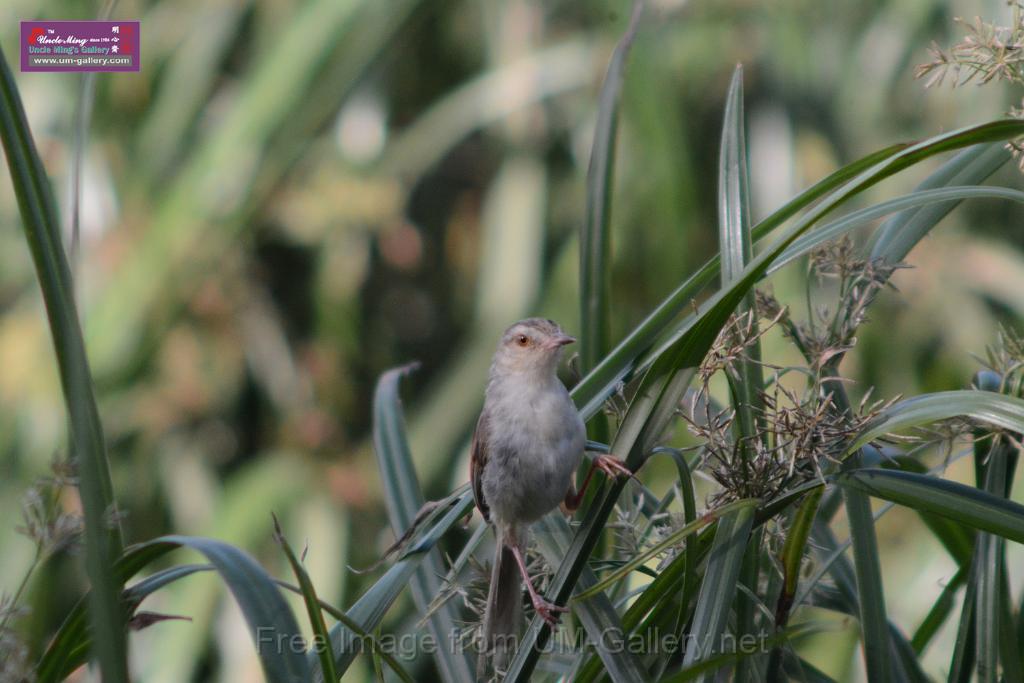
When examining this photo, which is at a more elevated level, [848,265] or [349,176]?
[349,176]

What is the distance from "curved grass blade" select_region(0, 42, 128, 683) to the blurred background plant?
303cm

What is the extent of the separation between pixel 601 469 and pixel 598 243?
39cm

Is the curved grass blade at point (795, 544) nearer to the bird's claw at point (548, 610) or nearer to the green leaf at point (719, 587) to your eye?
the green leaf at point (719, 587)

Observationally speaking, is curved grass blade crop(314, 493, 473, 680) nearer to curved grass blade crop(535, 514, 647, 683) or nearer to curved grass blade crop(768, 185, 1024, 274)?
curved grass blade crop(535, 514, 647, 683)

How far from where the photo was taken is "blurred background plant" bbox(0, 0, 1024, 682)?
429cm

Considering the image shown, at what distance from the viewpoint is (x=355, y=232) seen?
Answer: 4.71 metres

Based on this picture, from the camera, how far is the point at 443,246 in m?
5.32

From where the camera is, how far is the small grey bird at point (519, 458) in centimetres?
152

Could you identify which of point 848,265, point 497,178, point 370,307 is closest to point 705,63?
point 497,178

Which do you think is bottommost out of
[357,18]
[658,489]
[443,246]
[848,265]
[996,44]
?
[658,489]

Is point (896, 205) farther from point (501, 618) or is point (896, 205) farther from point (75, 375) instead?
point (75, 375)

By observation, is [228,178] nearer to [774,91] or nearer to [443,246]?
[443,246]

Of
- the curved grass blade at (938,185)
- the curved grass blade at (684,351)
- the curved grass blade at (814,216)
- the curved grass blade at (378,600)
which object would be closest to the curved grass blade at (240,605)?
the curved grass blade at (378,600)

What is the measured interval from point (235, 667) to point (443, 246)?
2.41 metres
